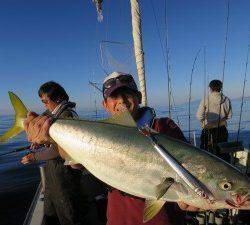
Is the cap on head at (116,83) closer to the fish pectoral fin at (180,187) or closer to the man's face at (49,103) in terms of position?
the fish pectoral fin at (180,187)

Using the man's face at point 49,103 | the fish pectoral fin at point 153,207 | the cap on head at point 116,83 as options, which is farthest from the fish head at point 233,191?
the man's face at point 49,103

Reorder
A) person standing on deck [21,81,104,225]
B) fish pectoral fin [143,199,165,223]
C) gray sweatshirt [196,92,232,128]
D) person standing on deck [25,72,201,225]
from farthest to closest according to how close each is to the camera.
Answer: gray sweatshirt [196,92,232,128] < person standing on deck [21,81,104,225] < person standing on deck [25,72,201,225] < fish pectoral fin [143,199,165,223]

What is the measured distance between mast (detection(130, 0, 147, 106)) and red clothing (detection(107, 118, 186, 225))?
4.08 meters

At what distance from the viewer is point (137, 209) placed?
2.73 meters

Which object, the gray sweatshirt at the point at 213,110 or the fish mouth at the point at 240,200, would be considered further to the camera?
the gray sweatshirt at the point at 213,110

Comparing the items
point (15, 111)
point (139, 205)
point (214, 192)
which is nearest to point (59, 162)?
point (15, 111)

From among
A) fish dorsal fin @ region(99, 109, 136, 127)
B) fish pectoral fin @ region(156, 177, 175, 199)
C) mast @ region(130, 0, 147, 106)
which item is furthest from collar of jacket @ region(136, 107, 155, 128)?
mast @ region(130, 0, 147, 106)

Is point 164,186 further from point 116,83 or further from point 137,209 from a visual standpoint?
point 116,83

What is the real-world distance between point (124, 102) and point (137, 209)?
86 cm

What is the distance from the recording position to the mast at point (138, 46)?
6.92m

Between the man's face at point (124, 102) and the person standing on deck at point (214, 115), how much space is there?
577 centimetres

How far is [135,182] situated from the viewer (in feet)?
7.52

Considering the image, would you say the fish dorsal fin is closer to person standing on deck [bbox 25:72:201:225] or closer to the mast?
person standing on deck [bbox 25:72:201:225]

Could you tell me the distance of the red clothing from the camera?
272 centimetres
